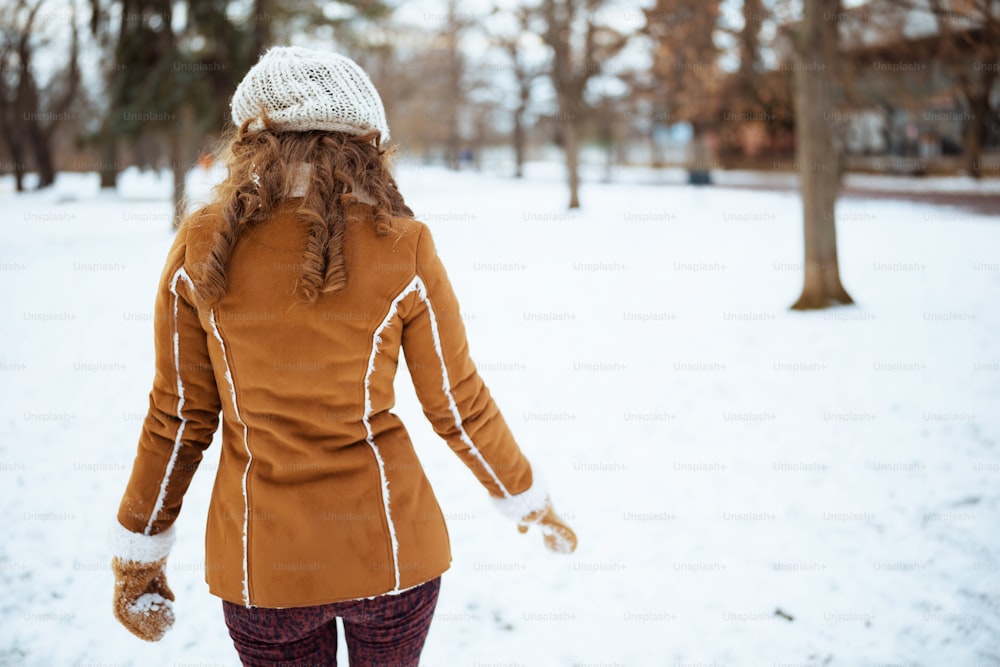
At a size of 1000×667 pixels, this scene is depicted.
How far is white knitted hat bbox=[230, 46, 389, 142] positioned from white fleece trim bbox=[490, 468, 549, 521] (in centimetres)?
93

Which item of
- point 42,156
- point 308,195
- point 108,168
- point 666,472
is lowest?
point 666,472

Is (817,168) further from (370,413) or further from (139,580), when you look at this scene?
(139,580)

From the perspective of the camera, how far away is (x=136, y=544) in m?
1.78

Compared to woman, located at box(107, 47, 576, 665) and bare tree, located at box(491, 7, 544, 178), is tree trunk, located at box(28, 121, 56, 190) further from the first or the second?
woman, located at box(107, 47, 576, 665)

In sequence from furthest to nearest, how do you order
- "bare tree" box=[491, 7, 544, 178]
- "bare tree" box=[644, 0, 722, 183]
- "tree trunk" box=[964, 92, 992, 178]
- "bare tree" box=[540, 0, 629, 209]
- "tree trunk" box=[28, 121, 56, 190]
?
"tree trunk" box=[28, 121, 56, 190] → "tree trunk" box=[964, 92, 992, 178] → "bare tree" box=[491, 7, 544, 178] → "bare tree" box=[540, 0, 629, 209] → "bare tree" box=[644, 0, 722, 183]

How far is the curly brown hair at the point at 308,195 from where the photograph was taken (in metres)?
1.48

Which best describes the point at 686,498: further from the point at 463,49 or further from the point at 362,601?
the point at 463,49

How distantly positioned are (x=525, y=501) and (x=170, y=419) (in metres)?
0.85

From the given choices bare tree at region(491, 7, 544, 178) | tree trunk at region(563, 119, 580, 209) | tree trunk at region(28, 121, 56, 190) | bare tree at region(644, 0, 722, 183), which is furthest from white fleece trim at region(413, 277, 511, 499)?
tree trunk at region(28, 121, 56, 190)

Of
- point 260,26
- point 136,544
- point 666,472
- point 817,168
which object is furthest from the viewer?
point 260,26

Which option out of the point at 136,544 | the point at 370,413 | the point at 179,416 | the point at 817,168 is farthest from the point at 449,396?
the point at 817,168

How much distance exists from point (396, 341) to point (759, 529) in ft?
11.0

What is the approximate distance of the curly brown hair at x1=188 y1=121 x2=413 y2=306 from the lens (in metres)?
1.48

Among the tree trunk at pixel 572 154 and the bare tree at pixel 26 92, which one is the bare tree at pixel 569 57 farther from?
the bare tree at pixel 26 92
